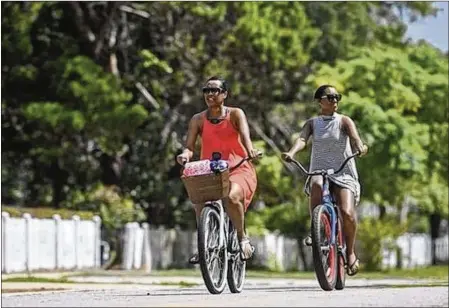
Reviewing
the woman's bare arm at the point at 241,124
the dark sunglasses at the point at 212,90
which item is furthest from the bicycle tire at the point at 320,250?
the dark sunglasses at the point at 212,90

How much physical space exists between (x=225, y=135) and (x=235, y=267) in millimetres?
1024

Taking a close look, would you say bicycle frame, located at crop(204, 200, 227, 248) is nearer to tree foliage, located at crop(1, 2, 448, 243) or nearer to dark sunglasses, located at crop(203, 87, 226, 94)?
dark sunglasses, located at crop(203, 87, 226, 94)

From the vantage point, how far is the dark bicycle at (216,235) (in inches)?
357

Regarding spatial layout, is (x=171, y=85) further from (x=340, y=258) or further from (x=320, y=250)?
(x=320, y=250)

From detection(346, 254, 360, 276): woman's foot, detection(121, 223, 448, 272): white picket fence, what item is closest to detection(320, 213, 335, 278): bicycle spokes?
detection(346, 254, 360, 276): woman's foot

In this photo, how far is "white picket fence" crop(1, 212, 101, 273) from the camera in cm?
2362

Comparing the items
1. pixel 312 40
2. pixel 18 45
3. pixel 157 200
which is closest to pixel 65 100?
pixel 18 45

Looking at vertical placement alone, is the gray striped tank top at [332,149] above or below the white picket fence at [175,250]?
above

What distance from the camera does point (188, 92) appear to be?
106 ft

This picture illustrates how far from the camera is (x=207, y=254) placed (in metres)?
9.06

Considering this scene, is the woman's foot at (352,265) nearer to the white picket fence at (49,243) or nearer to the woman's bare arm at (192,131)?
the woman's bare arm at (192,131)

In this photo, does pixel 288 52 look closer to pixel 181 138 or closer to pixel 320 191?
pixel 181 138

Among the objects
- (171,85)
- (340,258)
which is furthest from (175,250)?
(340,258)

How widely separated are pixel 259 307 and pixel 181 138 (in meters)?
24.5
